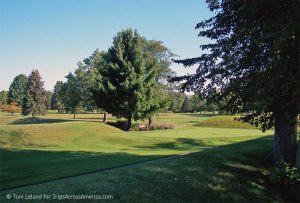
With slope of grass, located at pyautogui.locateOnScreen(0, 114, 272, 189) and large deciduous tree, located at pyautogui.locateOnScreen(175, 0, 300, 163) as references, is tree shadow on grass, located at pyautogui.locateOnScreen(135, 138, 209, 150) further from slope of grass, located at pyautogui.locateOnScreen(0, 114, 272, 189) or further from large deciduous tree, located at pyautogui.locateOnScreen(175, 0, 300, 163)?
large deciduous tree, located at pyautogui.locateOnScreen(175, 0, 300, 163)

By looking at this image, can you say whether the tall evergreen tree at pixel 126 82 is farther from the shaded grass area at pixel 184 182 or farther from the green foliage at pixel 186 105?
the green foliage at pixel 186 105

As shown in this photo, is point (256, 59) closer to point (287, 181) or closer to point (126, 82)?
point (287, 181)

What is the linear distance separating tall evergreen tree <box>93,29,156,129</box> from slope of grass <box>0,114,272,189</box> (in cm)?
679

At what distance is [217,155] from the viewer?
49.3ft

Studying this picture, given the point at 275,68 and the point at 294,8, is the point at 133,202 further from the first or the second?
the point at 294,8

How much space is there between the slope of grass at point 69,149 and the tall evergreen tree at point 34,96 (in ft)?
160

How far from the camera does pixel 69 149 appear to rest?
18.9 m

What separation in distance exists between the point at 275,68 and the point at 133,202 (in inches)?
224

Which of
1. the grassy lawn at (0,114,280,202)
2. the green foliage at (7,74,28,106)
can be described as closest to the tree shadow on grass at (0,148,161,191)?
the grassy lawn at (0,114,280,202)

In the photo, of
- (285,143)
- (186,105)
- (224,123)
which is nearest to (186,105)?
(186,105)

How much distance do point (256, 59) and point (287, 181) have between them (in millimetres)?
4461

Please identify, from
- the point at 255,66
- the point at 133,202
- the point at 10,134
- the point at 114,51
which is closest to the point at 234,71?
the point at 255,66

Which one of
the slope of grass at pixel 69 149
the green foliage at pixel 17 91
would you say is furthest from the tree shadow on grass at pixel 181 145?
the green foliage at pixel 17 91

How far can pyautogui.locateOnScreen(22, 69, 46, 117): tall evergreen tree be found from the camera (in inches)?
2822
